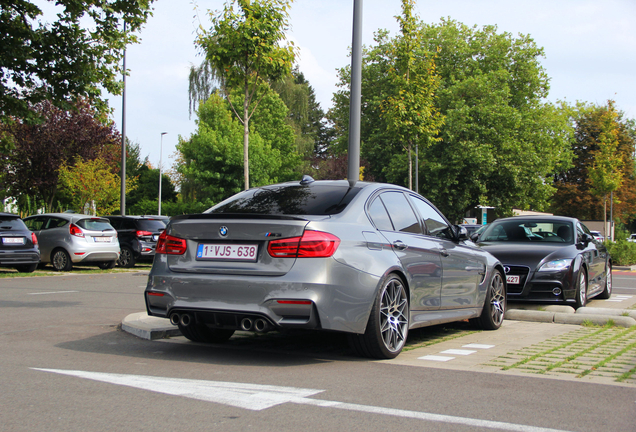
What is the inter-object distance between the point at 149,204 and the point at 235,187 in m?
10.0

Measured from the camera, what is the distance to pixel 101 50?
16016mm

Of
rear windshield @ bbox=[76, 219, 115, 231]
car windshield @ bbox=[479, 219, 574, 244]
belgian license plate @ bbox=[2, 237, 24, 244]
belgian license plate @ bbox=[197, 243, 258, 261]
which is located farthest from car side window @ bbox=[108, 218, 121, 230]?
belgian license plate @ bbox=[197, 243, 258, 261]

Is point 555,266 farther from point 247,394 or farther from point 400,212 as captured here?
point 247,394

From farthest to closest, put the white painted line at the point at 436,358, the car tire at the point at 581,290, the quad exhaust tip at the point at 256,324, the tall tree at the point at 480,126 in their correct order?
the tall tree at the point at 480,126 → the car tire at the point at 581,290 → the white painted line at the point at 436,358 → the quad exhaust tip at the point at 256,324

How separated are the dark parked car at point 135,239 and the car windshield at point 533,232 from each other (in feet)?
42.4

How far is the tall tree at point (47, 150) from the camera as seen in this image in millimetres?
30891

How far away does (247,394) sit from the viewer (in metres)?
4.55

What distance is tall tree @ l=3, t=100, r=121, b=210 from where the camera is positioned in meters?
30.9

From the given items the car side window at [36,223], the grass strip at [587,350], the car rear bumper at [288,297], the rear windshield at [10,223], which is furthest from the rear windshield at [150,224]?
the car rear bumper at [288,297]

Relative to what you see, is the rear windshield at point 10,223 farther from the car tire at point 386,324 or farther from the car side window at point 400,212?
the car tire at point 386,324

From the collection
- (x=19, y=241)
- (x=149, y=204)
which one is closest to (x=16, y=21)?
(x=19, y=241)

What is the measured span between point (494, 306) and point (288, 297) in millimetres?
3901

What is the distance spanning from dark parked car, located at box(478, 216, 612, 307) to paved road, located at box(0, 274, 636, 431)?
13.6ft

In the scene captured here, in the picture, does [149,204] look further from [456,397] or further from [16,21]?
[456,397]
